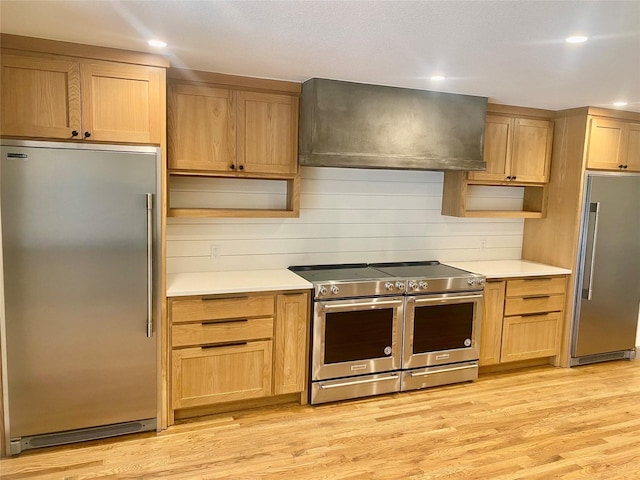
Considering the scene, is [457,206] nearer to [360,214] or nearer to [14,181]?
[360,214]

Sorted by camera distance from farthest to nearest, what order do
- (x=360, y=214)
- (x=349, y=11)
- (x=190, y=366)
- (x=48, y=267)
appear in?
(x=360, y=214) → (x=190, y=366) → (x=48, y=267) → (x=349, y=11)

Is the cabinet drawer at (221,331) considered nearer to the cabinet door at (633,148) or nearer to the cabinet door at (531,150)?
the cabinet door at (531,150)

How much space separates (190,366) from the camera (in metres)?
3.13

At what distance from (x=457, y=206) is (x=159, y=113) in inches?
102

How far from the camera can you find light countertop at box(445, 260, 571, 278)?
4.04 m

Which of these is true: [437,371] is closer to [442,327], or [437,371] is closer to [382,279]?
[442,327]

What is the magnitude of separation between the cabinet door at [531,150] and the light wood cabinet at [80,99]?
3.10m

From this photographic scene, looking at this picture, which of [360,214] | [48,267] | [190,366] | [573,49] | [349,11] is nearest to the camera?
[349,11]

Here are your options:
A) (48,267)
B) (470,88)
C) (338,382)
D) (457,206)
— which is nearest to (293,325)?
(338,382)

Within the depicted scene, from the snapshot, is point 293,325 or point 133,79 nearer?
point 133,79

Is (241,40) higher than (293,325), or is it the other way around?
(241,40)

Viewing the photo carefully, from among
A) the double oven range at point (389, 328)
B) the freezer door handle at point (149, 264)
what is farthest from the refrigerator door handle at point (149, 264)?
the double oven range at point (389, 328)

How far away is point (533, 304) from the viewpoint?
4203 mm

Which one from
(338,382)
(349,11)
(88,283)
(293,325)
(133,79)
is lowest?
(338,382)
